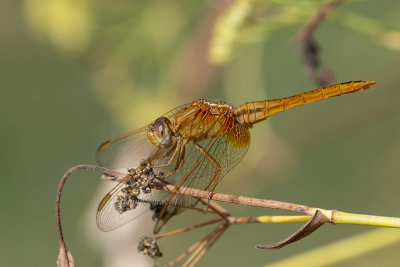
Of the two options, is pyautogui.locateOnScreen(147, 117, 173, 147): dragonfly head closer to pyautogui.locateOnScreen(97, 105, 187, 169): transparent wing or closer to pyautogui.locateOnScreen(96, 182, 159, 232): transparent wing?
pyautogui.locateOnScreen(97, 105, 187, 169): transparent wing

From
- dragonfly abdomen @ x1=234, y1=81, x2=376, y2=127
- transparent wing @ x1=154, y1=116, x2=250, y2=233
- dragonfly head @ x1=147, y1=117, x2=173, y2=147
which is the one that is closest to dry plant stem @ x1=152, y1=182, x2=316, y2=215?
transparent wing @ x1=154, y1=116, x2=250, y2=233

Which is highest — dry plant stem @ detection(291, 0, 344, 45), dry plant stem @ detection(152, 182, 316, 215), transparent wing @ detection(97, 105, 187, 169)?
dry plant stem @ detection(291, 0, 344, 45)

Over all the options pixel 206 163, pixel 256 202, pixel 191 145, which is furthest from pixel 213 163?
pixel 256 202

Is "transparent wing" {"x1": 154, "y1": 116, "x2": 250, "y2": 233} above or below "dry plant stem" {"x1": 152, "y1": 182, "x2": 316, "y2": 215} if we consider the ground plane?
above

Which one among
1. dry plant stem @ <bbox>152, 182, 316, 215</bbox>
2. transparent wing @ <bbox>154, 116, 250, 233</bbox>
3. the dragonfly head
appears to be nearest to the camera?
dry plant stem @ <bbox>152, 182, 316, 215</bbox>

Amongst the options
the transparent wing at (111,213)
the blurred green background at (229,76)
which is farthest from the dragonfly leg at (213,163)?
the blurred green background at (229,76)

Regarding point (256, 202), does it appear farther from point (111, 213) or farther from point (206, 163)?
point (206, 163)

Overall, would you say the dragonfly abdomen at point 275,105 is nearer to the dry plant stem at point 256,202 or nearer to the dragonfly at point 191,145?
the dragonfly at point 191,145

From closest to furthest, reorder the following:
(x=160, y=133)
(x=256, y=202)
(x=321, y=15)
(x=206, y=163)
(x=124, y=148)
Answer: (x=256, y=202)
(x=321, y=15)
(x=206, y=163)
(x=160, y=133)
(x=124, y=148)
